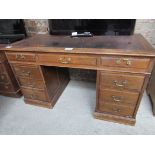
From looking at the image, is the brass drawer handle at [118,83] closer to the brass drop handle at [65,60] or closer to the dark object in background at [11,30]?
the brass drop handle at [65,60]

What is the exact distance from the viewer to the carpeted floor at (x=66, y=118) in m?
1.37

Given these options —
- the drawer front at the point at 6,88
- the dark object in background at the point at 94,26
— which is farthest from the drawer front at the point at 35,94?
the dark object in background at the point at 94,26

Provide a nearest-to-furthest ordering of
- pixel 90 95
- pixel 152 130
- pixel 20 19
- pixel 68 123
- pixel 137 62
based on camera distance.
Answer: pixel 137 62 < pixel 152 130 < pixel 68 123 < pixel 20 19 < pixel 90 95

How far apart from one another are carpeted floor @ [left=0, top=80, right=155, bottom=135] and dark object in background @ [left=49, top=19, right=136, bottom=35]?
88 centimetres

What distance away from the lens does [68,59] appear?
118 centimetres

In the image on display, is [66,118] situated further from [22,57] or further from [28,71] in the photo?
[22,57]

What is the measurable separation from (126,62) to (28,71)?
1.03 metres

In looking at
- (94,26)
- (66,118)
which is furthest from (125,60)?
(66,118)

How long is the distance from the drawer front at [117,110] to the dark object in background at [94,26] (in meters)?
0.80

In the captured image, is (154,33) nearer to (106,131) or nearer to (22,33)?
(106,131)

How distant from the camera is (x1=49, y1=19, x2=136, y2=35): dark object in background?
136 cm
